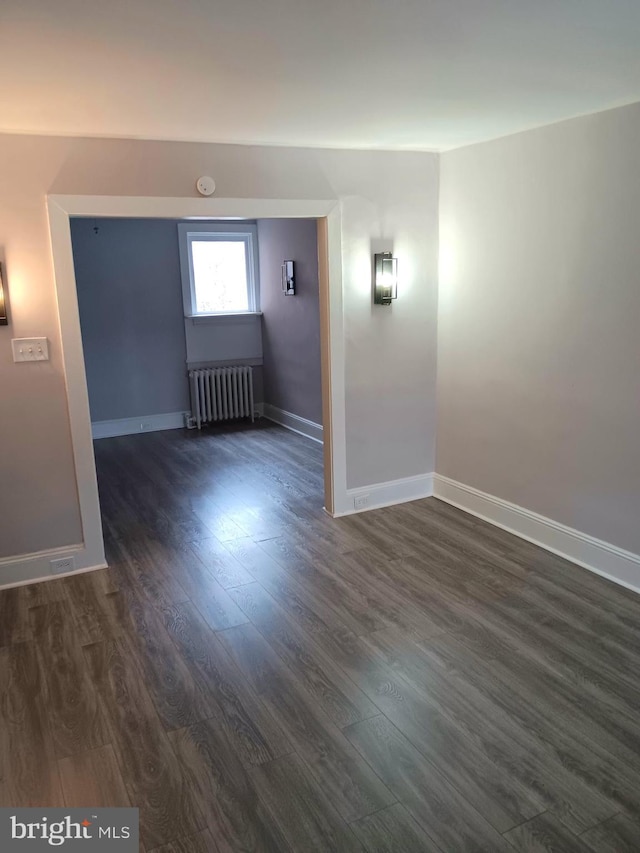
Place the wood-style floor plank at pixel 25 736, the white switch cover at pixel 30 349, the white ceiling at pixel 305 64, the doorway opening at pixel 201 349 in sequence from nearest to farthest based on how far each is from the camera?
the white ceiling at pixel 305 64 < the wood-style floor plank at pixel 25 736 < the white switch cover at pixel 30 349 < the doorway opening at pixel 201 349

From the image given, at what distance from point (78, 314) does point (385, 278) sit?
75.5 inches

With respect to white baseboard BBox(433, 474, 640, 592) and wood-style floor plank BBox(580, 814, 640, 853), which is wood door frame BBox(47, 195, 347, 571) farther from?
wood-style floor plank BBox(580, 814, 640, 853)

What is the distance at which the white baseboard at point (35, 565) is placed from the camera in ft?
11.8

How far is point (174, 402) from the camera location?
730 cm

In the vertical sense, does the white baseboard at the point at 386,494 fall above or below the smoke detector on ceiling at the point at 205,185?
below

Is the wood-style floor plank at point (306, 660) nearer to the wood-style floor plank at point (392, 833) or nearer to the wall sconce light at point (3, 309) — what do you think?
the wood-style floor plank at point (392, 833)

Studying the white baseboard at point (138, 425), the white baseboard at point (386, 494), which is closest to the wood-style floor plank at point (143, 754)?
the white baseboard at point (386, 494)

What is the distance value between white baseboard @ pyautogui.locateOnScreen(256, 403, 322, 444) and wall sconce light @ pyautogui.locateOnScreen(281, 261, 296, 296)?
4.29 ft

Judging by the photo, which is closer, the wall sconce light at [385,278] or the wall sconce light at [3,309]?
the wall sconce light at [3,309]

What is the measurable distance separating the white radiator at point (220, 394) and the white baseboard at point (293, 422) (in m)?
0.26

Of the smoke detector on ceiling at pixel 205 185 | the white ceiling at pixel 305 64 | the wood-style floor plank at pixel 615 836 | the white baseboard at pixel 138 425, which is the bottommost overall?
the wood-style floor plank at pixel 615 836

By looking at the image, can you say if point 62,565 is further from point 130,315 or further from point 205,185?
point 130,315

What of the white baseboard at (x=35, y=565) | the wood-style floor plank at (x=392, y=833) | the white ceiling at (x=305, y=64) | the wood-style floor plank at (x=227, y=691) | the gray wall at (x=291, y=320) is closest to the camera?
the white ceiling at (x=305, y=64)

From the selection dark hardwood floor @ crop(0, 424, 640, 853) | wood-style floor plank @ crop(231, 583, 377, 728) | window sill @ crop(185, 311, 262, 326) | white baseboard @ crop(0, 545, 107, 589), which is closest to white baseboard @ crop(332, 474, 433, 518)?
dark hardwood floor @ crop(0, 424, 640, 853)
